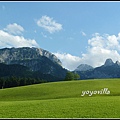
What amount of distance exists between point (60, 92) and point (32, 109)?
3494 centimetres

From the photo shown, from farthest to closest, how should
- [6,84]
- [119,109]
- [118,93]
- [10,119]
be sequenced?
1. [6,84]
2. [118,93]
3. [119,109]
4. [10,119]

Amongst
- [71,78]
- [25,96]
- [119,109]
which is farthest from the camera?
[71,78]

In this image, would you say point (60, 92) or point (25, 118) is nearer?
point (25, 118)

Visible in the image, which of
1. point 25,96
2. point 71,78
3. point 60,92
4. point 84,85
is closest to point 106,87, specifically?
point 84,85

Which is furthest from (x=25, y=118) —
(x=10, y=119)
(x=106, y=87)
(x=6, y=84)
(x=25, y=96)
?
(x=6, y=84)

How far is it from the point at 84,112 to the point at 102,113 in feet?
8.70

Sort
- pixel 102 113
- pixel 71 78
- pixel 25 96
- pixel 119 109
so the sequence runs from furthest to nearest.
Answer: pixel 71 78
pixel 25 96
pixel 119 109
pixel 102 113

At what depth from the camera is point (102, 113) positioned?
3400cm

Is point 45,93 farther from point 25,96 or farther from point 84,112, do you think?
point 84,112

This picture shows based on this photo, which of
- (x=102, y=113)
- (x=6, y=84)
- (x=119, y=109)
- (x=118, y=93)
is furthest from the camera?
(x=6, y=84)

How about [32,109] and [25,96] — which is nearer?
[32,109]

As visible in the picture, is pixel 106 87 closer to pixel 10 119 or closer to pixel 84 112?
pixel 84 112

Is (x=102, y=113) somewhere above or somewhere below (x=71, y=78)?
below

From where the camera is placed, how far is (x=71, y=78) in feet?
499
